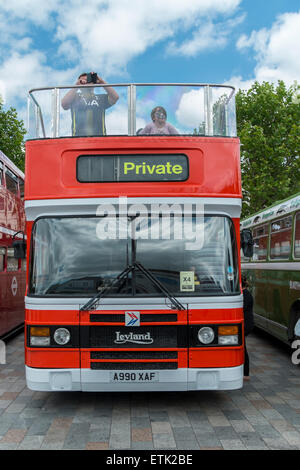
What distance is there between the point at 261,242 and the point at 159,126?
6.42 metres

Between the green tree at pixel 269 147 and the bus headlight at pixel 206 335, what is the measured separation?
23.2 meters

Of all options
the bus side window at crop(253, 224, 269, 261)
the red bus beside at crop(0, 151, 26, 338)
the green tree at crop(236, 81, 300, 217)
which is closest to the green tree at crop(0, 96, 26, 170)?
the green tree at crop(236, 81, 300, 217)

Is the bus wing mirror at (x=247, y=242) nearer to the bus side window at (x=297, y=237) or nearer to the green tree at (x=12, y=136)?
the bus side window at (x=297, y=237)

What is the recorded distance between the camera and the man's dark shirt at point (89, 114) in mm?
6207

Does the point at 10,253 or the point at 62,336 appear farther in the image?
the point at 10,253

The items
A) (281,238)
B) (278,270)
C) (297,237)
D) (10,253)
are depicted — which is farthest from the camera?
(10,253)

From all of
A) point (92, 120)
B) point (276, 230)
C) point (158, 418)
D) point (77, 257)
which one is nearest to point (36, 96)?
point (92, 120)

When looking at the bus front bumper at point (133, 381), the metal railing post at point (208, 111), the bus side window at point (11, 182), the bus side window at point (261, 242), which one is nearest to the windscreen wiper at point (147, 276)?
the bus front bumper at point (133, 381)

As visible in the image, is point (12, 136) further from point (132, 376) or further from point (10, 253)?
point (132, 376)

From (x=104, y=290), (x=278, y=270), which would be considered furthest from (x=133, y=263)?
(x=278, y=270)

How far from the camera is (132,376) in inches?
219
